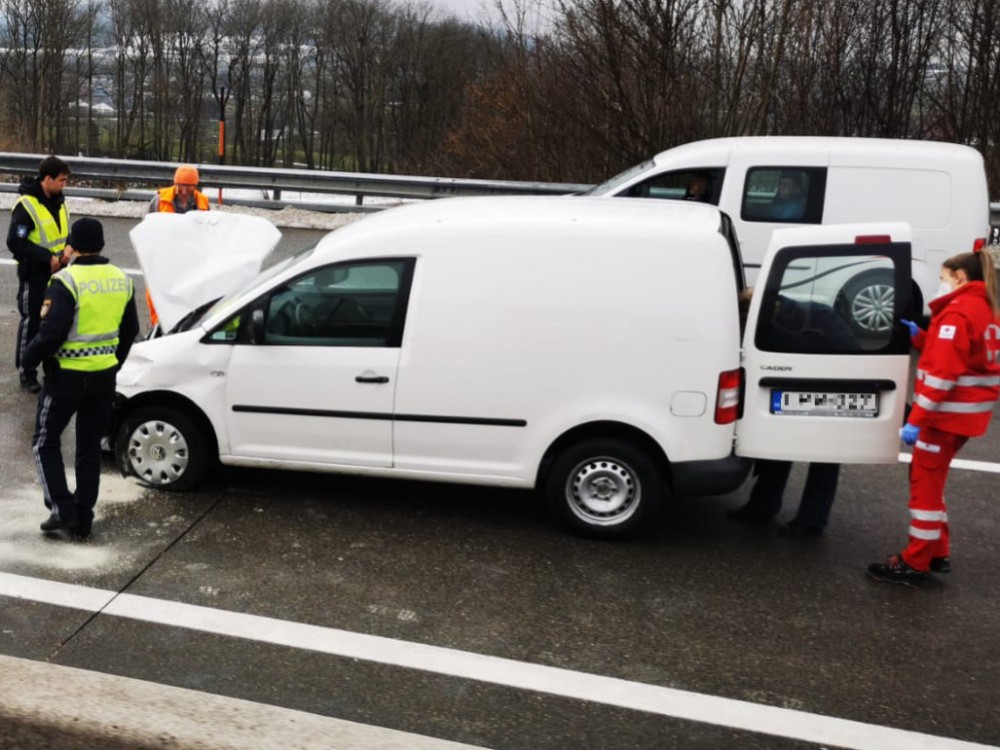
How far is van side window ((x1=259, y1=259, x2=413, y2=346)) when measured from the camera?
A: 6039 millimetres

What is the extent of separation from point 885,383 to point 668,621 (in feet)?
5.47

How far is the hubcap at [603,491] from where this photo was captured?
19.5 ft

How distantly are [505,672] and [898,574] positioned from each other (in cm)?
220

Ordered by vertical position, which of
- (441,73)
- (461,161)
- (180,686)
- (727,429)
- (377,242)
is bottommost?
(180,686)

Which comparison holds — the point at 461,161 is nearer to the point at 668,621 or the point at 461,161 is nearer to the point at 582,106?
the point at 582,106

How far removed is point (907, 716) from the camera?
14.7ft

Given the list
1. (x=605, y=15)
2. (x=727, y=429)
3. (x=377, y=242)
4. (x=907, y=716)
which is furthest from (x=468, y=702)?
(x=605, y=15)

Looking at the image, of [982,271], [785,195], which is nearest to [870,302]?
[982,271]

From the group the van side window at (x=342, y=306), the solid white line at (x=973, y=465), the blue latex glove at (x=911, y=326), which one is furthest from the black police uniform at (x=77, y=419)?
the solid white line at (x=973, y=465)

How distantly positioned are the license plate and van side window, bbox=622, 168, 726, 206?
5175mm

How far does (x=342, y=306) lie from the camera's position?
20.2 feet

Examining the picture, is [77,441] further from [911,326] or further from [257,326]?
[911,326]

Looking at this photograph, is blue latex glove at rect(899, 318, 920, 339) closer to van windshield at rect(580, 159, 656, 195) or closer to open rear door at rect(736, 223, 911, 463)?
open rear door at rect(736, 223, 911, 463)

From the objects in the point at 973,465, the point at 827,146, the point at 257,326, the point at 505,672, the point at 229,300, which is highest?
the point at 827,146
